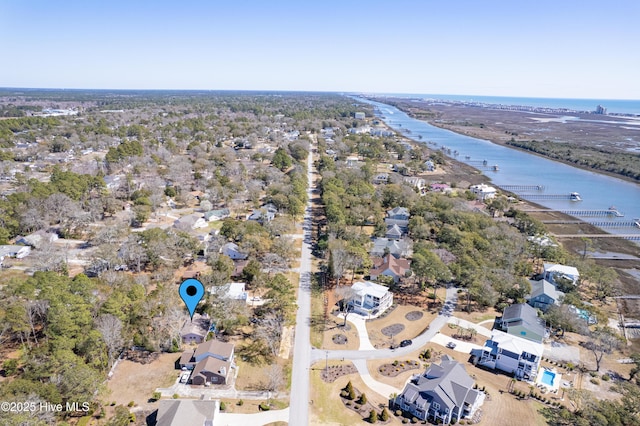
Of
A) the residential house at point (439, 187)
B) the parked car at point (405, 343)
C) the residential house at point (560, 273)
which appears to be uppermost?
the residential house at point (439, 187)

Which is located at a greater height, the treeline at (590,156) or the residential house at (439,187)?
the treeline at (590,156)

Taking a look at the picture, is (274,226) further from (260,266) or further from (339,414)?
(339,414)

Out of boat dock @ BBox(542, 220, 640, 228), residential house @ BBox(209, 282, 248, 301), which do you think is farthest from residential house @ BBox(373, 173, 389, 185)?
residential house @ BBox(209, 282, 248, 301)

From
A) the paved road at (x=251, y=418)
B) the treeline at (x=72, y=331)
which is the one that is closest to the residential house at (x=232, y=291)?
the treeline at (x=72, y=331)

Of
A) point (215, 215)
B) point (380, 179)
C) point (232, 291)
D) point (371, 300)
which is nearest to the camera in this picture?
point (371, 300)

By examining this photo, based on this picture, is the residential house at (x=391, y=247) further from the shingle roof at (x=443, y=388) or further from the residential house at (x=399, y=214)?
the shingle roof at (x=443, y=388)

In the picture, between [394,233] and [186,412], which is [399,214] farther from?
[186,412]

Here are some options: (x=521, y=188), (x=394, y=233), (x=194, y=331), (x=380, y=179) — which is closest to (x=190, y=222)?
(x=194, y=331)
